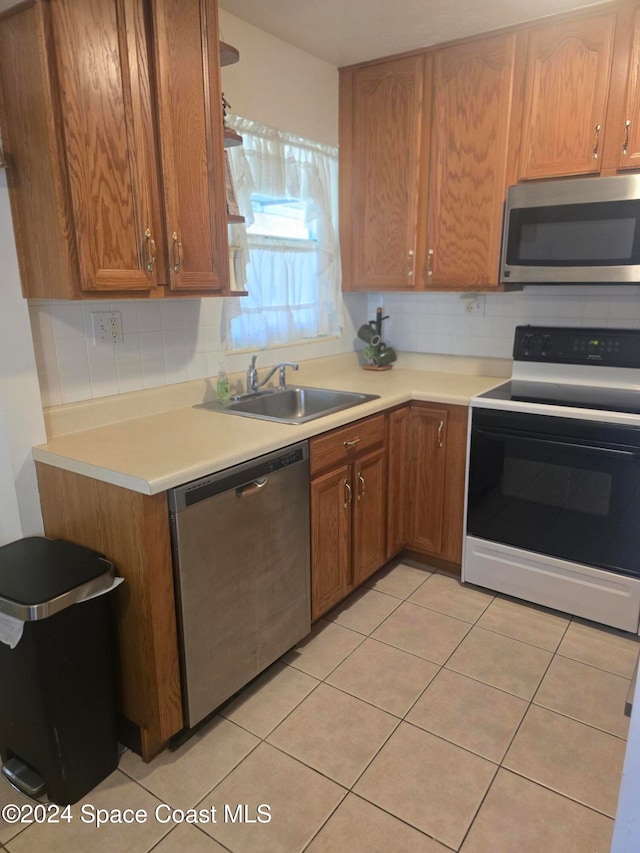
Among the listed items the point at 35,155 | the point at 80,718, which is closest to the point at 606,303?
the point at 35,155

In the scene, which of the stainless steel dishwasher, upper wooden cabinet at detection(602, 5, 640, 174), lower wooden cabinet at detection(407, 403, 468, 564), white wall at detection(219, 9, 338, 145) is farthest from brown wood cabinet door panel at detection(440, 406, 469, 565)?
white wall at detection(219, 9, 338, 145)

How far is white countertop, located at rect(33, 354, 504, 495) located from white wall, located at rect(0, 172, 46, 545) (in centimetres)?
7

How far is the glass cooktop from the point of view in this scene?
2.35 m

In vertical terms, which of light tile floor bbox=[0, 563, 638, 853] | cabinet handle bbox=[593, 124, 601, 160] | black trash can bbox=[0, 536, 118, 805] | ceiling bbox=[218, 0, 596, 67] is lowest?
light tile floor bbox=[0, 563, 638, 853]

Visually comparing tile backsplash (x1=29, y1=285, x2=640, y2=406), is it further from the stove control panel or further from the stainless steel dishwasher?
the stainless steel dishwasher

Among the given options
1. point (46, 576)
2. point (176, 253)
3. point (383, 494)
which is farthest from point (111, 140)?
point (383, 494)

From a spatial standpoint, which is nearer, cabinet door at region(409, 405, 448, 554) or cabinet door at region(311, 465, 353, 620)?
cabinet door at region(311, 465, 353, 620)

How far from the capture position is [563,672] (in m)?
2.13

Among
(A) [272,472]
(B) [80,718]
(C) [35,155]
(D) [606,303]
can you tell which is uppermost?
(C) [35,155]

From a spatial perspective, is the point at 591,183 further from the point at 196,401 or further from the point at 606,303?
the point at 196,401

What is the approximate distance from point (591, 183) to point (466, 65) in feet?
2.75

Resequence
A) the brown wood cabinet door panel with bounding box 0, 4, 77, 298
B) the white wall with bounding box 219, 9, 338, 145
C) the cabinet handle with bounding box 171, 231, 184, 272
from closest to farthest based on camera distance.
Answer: the brown wood cabinet door panel with bounding box 0, 4, 77, 298 < the cabinet handle with bounding box 171, 231, 184, 272 < the white wall with bounding box 219, 9, 338, 145

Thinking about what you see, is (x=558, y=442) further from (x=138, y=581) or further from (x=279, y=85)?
(x=279, y=85)

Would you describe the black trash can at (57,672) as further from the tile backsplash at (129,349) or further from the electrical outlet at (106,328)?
the electrical outlet at (106,328)
